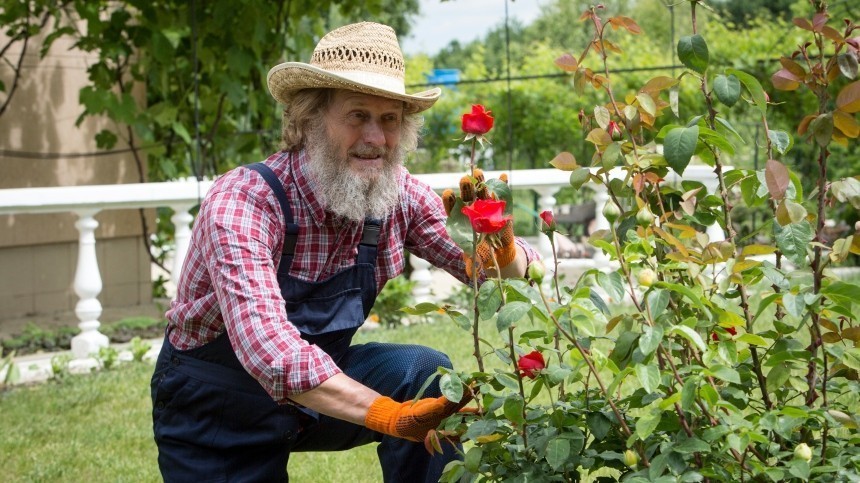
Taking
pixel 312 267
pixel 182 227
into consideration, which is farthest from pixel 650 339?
pixel 182 227

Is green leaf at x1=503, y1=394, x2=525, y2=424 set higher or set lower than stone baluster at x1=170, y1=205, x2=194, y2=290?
lower

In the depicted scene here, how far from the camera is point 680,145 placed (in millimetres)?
1684

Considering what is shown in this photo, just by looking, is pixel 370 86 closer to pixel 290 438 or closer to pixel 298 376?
pixel 298 376

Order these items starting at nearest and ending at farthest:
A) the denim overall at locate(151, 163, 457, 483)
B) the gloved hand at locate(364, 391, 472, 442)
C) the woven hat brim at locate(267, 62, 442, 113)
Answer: the gloved hand at locate(364, 391, 472, 442) → the woven hat brim at locate(267, 62, 442, 113) → the denim overall at locate(151, 163, 457, 483)

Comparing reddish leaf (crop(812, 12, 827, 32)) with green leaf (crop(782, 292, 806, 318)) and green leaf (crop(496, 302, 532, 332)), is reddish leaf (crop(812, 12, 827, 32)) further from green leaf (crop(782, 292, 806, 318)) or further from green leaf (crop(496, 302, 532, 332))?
green leaf (crop(496, 302, 532, 332))

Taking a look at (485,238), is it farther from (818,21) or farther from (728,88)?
(818,21)

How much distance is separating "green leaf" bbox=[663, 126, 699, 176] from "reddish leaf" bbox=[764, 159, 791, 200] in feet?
0.39

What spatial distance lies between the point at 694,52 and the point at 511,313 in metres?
0.54

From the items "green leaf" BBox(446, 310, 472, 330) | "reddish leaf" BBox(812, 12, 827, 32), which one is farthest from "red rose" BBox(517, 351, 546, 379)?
"reddish leaf" BBox(812, 12, 827, 32)

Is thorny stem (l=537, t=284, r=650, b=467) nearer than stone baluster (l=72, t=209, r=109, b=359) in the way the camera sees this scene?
Yes

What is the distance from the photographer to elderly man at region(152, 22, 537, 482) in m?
2.63

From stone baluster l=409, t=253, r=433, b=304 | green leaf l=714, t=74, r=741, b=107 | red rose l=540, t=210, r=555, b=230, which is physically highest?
green leaf l=714, t=74, r=741, b=107

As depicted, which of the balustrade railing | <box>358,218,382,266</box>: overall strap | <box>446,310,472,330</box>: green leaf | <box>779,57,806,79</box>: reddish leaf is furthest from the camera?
the balustrade railing

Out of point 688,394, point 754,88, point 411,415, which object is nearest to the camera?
point 688,394
